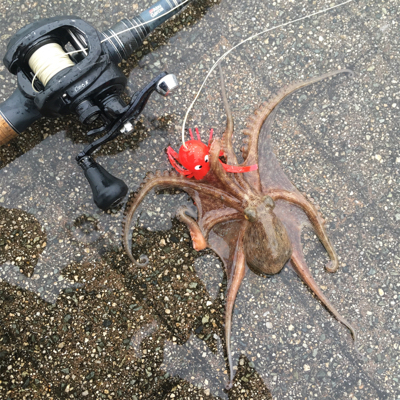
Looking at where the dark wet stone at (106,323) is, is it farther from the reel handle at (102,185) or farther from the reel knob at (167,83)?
the reel knob at (167,83)

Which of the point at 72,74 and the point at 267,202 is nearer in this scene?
the point at 72,74

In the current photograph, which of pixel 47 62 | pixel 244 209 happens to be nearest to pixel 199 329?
pixel 244 209

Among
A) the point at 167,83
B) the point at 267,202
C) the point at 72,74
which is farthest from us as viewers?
the point at 267,202

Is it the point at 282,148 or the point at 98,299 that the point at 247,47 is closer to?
the point at 282,148

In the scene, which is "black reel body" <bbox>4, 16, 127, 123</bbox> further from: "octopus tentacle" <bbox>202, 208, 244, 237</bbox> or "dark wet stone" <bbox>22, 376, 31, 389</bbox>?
"dark wet stone" <bbox>22, 376, 31, 389</bbox>

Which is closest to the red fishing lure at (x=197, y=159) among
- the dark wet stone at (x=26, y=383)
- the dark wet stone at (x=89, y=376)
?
the dark wet stone at (x=89, y=376)

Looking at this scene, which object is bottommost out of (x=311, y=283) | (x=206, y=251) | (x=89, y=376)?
(x=311, y=283)

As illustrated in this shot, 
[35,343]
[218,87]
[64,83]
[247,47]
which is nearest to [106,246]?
[35,343]

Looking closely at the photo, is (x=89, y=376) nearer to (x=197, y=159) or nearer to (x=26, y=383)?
(x=26, y=383)
